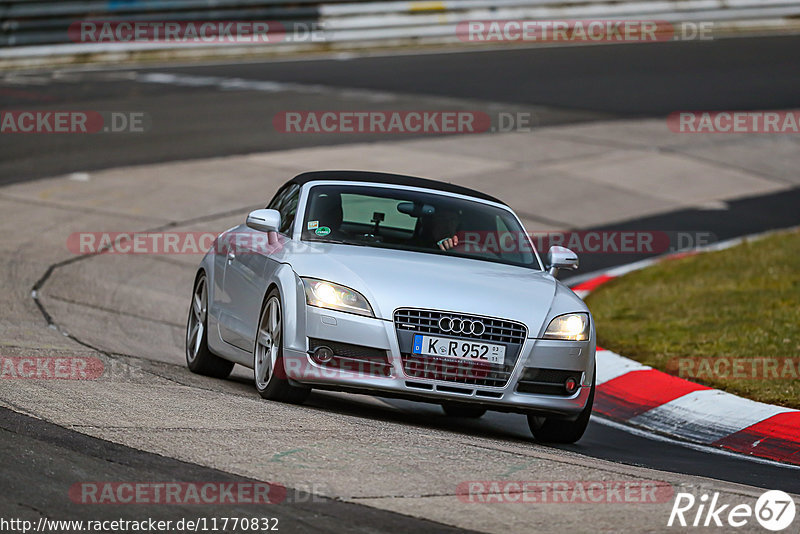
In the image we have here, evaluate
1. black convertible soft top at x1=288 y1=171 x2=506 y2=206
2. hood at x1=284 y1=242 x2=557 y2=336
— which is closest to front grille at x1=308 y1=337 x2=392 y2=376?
hood at x1=284 y1=242 x2=557 y2=336

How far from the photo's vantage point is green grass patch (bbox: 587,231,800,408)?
10141 millimetres

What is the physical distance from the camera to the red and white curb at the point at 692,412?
8.55 metres

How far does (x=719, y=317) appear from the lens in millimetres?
12102

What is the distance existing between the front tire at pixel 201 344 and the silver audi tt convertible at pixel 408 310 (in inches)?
15.1

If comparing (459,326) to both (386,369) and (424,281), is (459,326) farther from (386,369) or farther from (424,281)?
(386,369)

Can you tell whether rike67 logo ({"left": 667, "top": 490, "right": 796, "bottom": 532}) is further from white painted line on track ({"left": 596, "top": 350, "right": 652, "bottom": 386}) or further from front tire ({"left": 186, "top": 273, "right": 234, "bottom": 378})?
white painted line on track ({"left": 596, "top": 350, "right": 652, "bottom": 386})

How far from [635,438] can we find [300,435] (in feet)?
10.0

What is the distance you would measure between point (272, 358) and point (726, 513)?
303cm

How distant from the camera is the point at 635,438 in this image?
8828 mm

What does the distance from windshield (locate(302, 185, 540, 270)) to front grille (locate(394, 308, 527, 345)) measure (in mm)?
972

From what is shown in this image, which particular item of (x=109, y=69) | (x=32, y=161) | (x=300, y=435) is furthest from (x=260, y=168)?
(x=300, y=435)

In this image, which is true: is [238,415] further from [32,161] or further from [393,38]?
[393,38]

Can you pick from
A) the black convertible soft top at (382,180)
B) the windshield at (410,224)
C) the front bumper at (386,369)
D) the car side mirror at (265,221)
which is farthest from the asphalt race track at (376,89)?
the front bumper at (386,369)

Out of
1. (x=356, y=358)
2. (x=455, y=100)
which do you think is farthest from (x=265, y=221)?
(x=455, y=100)
